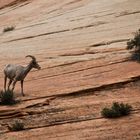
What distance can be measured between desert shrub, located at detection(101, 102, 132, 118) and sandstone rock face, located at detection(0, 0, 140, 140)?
0.59ft

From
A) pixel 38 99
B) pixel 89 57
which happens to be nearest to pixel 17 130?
pixel 38 99

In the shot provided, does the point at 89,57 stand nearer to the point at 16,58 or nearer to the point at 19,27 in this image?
the point at 16,58

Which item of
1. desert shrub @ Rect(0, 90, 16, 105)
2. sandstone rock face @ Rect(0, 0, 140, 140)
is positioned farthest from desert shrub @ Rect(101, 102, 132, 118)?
desert shrub @ Rect(0, 90, 16, 105)

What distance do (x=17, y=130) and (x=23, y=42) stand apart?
460 inches

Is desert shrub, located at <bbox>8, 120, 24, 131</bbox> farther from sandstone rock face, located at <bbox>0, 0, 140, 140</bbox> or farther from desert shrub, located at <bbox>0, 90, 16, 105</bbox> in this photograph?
desert shrub, located at <bbox>0, 90, 16, 105</bbox>

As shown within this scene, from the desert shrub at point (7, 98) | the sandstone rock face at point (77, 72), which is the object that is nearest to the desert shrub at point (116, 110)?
the sandstone rock face at point (77, 72)

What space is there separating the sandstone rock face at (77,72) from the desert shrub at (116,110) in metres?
0.18

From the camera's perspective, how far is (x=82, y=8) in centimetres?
3272

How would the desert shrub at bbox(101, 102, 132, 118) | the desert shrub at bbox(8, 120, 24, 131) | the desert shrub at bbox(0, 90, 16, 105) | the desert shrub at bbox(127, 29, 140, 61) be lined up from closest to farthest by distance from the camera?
1. the desert shrub at bbox(101, 102, 132, 118)
2. the desert shrub at bbox(8, 120, 24, 131)
3. the desert shrub at bbox(0, 90, 16, 105)
4. the desert shrub at bbox(127, 29, 140, 61)

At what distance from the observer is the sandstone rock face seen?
15.5 m

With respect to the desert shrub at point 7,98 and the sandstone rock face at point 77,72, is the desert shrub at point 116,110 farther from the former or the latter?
the desert shrub at point 7,98

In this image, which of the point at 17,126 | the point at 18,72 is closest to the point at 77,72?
the point at 18,72

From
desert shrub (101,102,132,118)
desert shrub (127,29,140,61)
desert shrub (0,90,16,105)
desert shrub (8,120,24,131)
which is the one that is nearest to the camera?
desert shrub (101,102,132,118)

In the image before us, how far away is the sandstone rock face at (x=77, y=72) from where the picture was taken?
611 inches
